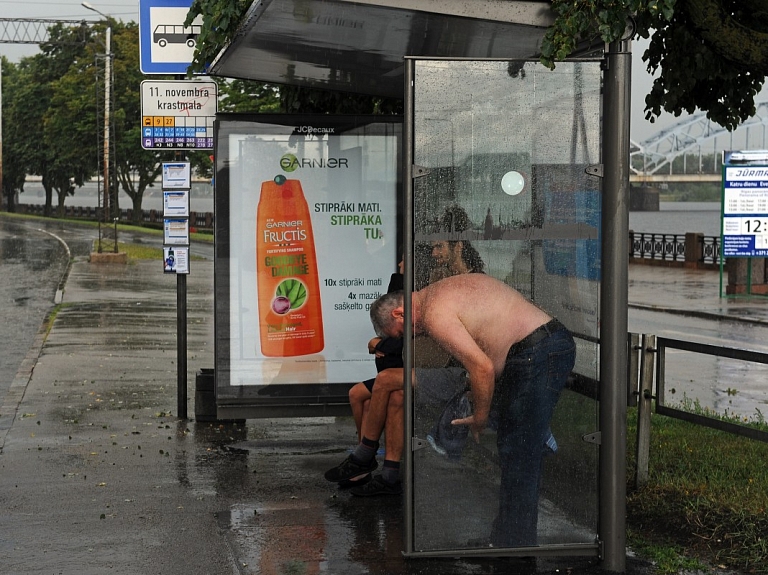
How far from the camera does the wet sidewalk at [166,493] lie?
549 cm

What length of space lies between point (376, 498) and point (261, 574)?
1.48 meters

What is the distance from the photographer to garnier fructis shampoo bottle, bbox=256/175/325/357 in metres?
8.36

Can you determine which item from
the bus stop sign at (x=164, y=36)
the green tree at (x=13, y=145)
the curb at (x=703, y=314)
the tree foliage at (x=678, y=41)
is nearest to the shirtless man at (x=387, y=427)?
the tree foliage at (x=678, y=41)

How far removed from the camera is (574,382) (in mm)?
5379

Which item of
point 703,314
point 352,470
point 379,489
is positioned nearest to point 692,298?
point 703,314

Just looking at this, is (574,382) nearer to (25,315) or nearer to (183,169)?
(183,169)

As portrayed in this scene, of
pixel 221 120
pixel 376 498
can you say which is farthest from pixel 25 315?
pixel 376 498

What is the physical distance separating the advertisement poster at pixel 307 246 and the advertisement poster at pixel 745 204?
15.9 m

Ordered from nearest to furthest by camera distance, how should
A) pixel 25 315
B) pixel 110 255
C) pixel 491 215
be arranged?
pixel 491 215 < pixel 25 315 < pixel 110 255

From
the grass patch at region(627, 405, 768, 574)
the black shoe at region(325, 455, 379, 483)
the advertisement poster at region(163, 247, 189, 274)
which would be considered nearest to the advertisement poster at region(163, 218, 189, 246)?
the advertisement poster at region(163, 247, 189, 274)

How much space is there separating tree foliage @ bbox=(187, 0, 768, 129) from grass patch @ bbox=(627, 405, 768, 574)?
2.30m

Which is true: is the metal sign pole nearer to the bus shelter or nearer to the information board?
the information board

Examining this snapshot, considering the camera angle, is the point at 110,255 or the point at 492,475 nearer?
the point at 492,475

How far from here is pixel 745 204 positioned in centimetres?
2306
